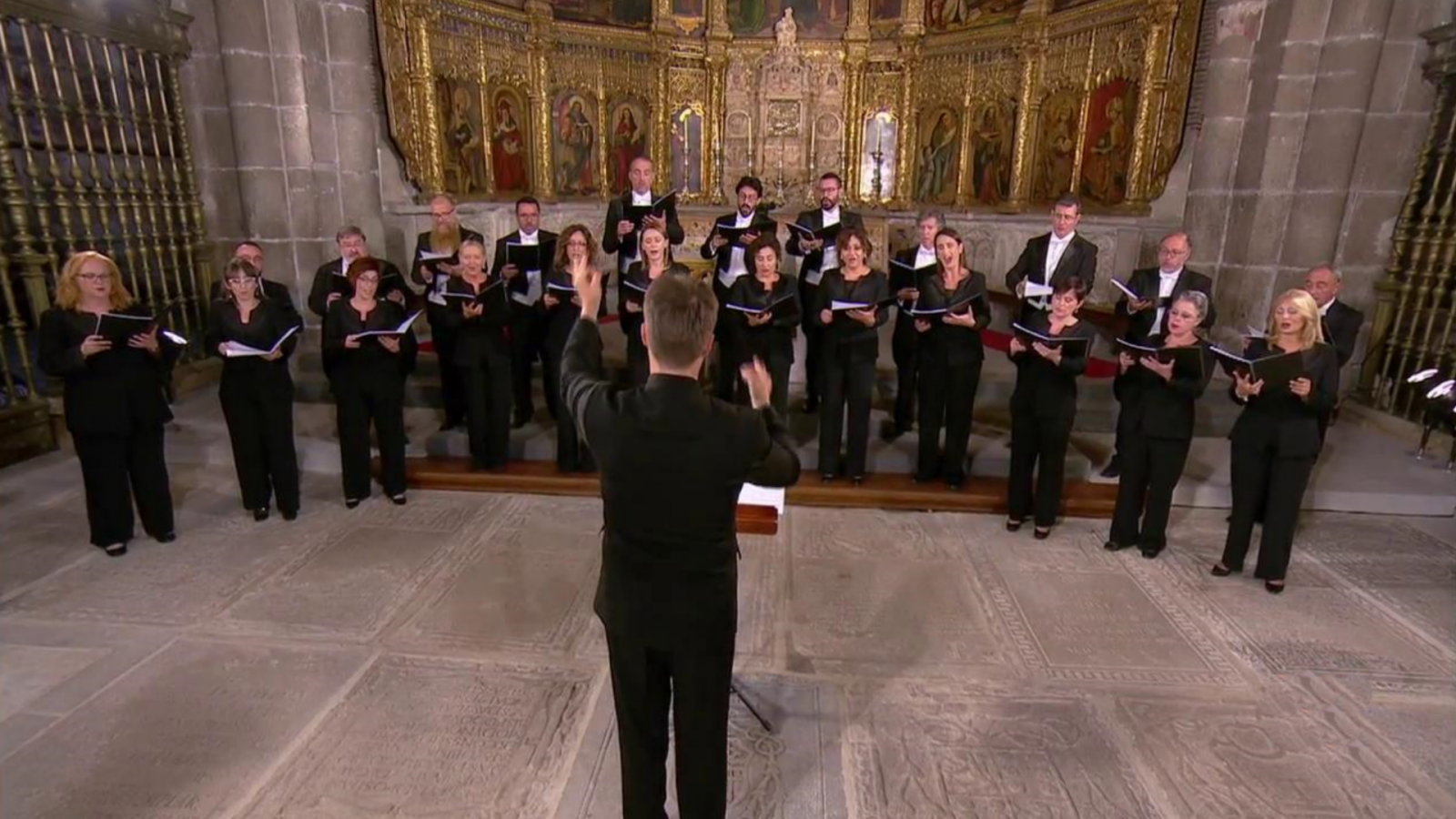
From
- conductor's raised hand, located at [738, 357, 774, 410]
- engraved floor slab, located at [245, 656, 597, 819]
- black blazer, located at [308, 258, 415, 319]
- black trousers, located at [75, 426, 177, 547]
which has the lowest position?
engraved floor slab, located at [245, 656, 597, 819]

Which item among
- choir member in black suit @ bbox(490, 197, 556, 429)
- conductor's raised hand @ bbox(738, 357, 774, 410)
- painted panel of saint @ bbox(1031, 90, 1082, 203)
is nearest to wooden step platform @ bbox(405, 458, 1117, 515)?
choir member in black suit @ bbox(490, 197, 556, 429)

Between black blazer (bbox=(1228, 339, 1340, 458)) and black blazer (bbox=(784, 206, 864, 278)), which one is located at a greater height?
black blazer (bbox=(784, 206, 864, 278))

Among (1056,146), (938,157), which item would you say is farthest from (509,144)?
(1056,146)

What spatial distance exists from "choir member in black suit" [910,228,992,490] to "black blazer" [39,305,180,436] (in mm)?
5126

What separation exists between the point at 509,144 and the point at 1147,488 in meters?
9.56

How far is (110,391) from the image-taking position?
193 inches

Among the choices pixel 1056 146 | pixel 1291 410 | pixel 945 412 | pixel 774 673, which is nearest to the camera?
pixel 774 673

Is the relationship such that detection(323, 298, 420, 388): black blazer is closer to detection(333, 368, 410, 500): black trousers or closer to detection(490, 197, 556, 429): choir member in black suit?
detection(333, 368, 410, 500): black trousers

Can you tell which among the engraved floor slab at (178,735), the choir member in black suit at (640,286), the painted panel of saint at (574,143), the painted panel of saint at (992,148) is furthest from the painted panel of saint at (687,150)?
the engraved floor slab at (178,735)

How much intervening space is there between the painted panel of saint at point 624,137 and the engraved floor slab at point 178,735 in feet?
33.2

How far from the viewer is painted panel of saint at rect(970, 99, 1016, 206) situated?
11.6 m

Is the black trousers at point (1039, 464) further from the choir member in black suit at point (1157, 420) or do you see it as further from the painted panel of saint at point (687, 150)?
the painted panel of saint at point (687, 150)

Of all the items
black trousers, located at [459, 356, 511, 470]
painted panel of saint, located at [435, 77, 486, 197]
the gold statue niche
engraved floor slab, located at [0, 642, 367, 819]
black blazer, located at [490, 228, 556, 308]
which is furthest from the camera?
painted panel of saint, located at [435, 77, 486, 197]

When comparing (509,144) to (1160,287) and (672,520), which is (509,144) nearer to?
(1160,287)
